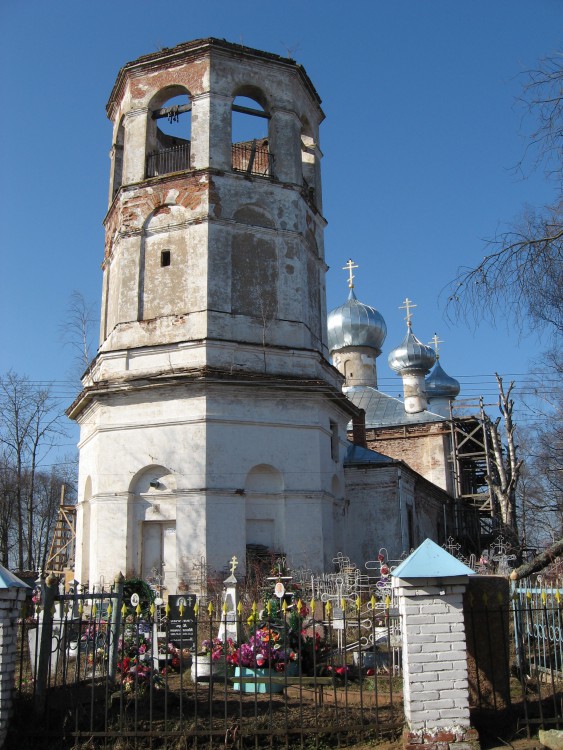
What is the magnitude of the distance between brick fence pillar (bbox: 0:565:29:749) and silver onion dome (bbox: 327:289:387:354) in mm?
32263

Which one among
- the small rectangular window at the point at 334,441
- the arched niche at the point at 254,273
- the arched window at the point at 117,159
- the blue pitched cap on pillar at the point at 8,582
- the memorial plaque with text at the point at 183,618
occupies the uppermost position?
the arched window at the point at 117,159

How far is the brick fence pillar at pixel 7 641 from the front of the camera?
24.9 ft

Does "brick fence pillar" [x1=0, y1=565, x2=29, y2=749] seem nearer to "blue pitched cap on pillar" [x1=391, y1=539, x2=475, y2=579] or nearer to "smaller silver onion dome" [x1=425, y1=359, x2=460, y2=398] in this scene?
"blue pitched cap on pillar" [x1=391, y1=539, x2=475, y2=579]

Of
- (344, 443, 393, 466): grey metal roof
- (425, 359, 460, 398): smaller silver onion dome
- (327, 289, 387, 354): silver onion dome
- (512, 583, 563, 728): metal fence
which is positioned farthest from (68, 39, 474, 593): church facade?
(425, 359, 460, 398): smaller silver onion dome

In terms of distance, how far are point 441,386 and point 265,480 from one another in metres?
26.4

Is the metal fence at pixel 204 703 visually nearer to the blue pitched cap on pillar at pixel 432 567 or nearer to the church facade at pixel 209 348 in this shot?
the blue pitched cap on pillar at pixel 432 567

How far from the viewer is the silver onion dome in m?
39.4

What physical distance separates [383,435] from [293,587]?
786 inches

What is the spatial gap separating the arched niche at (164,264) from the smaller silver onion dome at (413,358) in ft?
77.4

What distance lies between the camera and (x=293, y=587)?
54.1 ft

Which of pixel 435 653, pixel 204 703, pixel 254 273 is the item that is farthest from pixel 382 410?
pixel 435 653

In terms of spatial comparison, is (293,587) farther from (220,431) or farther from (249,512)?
(220,431)

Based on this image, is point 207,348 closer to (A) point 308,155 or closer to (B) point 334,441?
(B) point 334,441

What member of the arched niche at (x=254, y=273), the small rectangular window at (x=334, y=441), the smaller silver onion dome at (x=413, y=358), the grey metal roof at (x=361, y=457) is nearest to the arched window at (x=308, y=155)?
the arched niche at (x=254, y=273)
